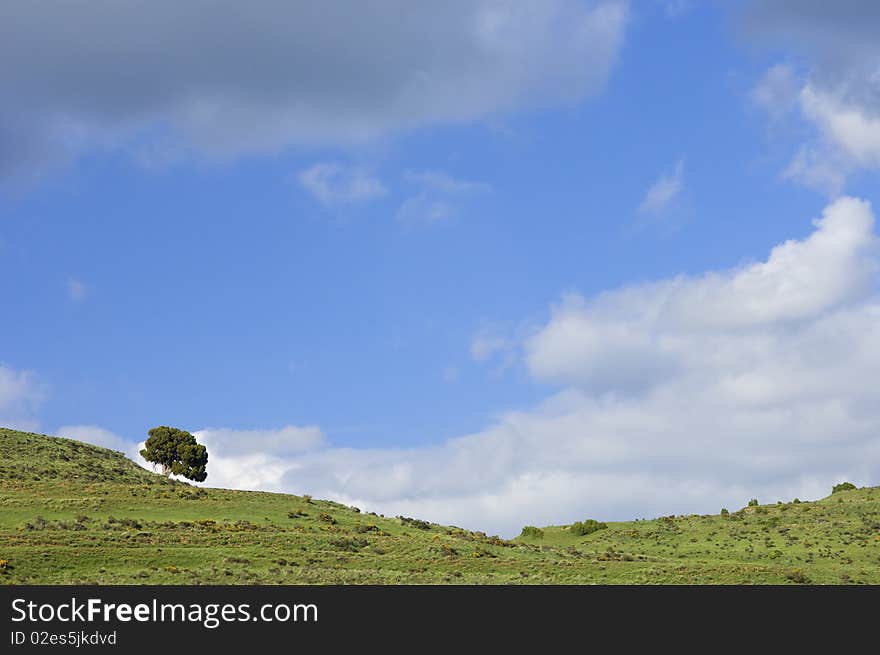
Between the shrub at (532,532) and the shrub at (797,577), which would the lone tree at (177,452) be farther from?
the shrub at (797,577)

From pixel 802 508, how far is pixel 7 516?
9170 centimetres

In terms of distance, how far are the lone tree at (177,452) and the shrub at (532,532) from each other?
41.1 meters

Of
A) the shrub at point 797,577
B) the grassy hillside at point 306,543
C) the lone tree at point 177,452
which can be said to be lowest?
the shrub at point 797,577

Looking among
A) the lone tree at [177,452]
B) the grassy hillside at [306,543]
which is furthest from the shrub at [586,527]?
the lone tree at [177,452]

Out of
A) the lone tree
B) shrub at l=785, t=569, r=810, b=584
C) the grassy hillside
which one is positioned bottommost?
shrub at l=785, t=569, r=810, b=584

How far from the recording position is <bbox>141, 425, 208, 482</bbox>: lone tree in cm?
13125

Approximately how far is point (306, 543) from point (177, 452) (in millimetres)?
56209

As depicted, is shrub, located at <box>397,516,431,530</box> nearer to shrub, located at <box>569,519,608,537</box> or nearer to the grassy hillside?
the grassy hillside

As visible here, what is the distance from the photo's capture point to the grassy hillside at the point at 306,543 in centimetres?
6838

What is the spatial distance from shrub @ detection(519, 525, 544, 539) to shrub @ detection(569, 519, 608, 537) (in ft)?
14.6

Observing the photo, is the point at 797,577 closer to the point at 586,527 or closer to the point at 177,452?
the point at 586,527

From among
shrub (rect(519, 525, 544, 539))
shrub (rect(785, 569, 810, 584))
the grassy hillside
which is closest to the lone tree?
the grassy hillside

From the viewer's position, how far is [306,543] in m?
80.2
